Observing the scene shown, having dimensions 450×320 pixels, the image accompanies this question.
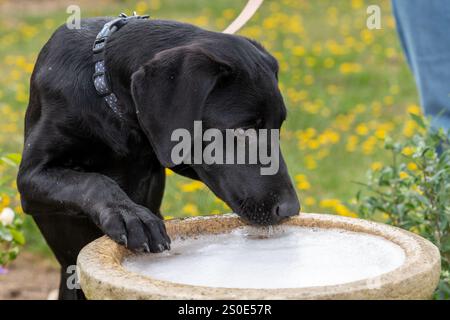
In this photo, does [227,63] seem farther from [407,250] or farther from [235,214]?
[407,250]

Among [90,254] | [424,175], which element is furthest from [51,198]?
[424,175]

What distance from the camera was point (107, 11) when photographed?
11.2 m

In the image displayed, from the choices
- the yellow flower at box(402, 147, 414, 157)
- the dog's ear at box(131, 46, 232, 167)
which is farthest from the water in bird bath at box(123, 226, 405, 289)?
the yellow flower at box(402, 147, 414, 157)

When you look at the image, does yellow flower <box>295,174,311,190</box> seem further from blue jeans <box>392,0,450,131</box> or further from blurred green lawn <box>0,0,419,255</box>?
→ blue jeans <box>392,0,450,131</box>

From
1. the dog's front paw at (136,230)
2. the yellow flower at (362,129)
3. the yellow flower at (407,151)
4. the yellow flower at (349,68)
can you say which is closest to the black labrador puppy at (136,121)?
the dog's front paw at (136,230)

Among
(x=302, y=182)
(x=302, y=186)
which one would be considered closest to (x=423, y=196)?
(x=302, y=186)

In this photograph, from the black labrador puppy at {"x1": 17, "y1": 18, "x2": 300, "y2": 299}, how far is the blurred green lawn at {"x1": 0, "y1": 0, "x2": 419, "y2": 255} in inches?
29.5

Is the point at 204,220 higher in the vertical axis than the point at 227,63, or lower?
lower

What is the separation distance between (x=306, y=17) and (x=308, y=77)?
112 inches

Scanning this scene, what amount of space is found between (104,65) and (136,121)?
0.77ft

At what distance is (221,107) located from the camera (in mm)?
2516

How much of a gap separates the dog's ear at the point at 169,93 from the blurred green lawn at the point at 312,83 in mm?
963

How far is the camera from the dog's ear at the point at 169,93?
7.80 ft

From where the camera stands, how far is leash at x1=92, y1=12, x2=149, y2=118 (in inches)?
105
